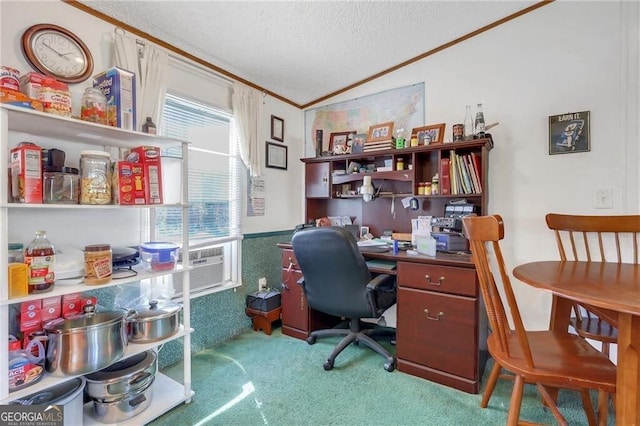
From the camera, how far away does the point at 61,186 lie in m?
1.33

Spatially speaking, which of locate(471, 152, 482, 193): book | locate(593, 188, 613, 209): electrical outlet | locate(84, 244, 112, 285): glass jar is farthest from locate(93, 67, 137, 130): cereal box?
locate(593, 188, 613, 209): electrical outlet

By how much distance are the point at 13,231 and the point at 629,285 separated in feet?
8.42

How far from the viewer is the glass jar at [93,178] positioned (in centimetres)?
138

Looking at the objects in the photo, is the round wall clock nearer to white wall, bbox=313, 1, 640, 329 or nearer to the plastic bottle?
the plastic bottle

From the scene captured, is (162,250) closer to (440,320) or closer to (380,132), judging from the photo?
(440,320)

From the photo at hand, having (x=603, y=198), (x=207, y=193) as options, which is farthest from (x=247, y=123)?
(x=603, y=198)

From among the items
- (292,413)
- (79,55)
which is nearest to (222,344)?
(292,413)

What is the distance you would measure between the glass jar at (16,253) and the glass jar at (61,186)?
22cm

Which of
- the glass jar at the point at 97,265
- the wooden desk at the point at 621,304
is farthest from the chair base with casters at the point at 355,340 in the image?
the glass jar at the point at 97,265

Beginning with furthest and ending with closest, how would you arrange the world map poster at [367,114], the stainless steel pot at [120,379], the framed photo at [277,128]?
the framed photo at [277,128]
the world map poster at [367,114]
the stainless steel pot at [120,379]

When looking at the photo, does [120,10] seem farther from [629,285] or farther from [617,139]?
[617,139]

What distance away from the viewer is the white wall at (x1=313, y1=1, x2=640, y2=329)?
6.07 feet

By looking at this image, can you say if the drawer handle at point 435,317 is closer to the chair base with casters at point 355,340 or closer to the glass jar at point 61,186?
the chair base with casters at point 355,340

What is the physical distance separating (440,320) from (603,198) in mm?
1300
